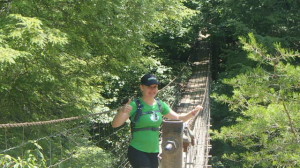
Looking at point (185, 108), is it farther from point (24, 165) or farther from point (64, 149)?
point (24, 165)

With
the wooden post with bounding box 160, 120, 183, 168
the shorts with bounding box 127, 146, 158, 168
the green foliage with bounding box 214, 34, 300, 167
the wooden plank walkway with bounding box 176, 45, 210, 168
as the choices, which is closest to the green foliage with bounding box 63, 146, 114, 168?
the wooden plank walkway with bounding box 176, 45, 210, 168

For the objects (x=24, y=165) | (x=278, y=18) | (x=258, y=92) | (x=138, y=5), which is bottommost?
(x=24, y=165)

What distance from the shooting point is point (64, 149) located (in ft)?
14.7

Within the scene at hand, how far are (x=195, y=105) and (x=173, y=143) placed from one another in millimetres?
6344

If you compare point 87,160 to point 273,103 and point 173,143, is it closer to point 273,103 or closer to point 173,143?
point 273,103

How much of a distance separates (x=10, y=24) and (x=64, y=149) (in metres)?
1.39

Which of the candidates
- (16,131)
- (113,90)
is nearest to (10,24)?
(16,131)

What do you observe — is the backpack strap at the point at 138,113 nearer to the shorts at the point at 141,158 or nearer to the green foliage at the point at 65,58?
the shorts at the point at 141,158

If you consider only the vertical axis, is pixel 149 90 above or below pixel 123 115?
above

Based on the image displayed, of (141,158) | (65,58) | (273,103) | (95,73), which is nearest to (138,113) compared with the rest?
(141,158)

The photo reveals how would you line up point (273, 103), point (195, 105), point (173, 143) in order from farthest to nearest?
point (195, 105) < point (273, 103) < point (173, 143)

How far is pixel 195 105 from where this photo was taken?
27.9ft

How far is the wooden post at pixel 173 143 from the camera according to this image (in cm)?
221

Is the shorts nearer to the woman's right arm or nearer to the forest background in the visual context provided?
the woman's right arm
